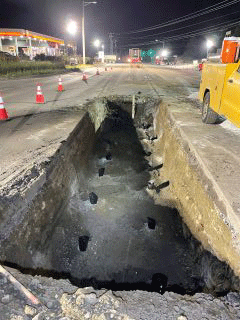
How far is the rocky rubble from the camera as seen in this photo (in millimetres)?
2281

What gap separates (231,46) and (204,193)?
12.4ft

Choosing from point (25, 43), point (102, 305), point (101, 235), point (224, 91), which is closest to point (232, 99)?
point (224, 91)

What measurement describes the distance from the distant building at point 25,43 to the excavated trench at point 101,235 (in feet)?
130

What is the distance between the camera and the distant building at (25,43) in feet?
132

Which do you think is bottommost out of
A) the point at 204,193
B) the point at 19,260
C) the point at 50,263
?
the point at 50,263

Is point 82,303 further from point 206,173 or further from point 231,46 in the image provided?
point 231,46

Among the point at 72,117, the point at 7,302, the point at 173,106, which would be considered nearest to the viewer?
the point at 7,302

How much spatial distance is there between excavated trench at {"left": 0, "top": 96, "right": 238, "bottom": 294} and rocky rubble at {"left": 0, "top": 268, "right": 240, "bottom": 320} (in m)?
0.89

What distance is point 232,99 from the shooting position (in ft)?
19.1

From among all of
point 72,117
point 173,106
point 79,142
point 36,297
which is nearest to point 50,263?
point 36,297

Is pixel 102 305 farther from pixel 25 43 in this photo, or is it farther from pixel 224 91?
pixel 25 43

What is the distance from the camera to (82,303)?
2398mm

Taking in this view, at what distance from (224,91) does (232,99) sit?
0.51m

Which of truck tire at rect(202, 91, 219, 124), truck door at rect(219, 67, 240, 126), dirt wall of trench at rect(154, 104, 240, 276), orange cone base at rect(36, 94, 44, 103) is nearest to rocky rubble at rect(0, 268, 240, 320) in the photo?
dirt wall of trench at rect(154, 104, 240, 276)
